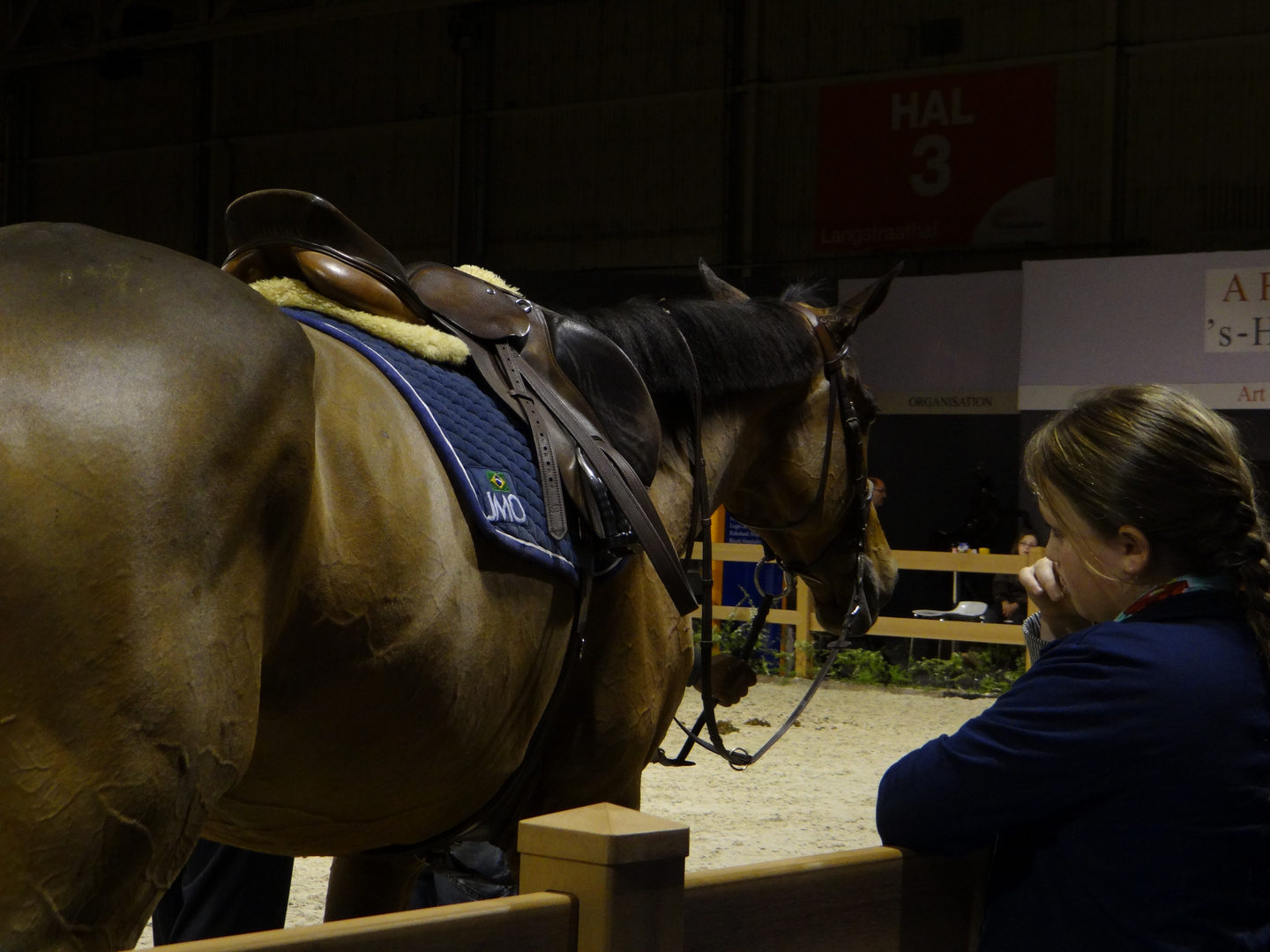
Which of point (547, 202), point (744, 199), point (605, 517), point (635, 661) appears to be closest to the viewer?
point (605, 517)

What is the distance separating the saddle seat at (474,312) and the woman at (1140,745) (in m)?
0.88

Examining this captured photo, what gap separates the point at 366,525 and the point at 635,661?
0.75 metres

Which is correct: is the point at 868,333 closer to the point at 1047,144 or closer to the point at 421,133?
the point at 1047,144

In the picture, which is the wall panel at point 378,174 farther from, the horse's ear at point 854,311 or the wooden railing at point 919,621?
the horse's ear at point 854,311

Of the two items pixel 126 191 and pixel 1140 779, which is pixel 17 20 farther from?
pixel 1140 779

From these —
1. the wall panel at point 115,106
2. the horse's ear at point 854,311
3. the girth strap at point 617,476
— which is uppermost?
the wall panel at point 115,106

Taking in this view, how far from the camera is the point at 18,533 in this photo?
1.21m

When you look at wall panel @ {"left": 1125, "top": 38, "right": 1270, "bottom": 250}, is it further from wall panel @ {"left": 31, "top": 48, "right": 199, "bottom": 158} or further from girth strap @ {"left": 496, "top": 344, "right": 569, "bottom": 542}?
girth strap @ {"left": 496, "top": 344, "right": 569, "bottom": 542}

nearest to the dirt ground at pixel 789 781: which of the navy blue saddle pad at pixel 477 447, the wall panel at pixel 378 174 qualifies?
the navy blue saddle pad at pixel 477 447

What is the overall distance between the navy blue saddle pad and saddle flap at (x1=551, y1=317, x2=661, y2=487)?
0.28 meters

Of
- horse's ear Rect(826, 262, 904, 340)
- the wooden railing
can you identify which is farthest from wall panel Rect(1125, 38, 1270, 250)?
horse's ear Rect(826, 262, 904, 340)

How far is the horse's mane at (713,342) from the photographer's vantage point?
2646 millimetres

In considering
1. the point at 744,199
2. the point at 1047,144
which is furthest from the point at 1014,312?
the point at 744,199

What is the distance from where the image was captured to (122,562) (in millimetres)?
1255
